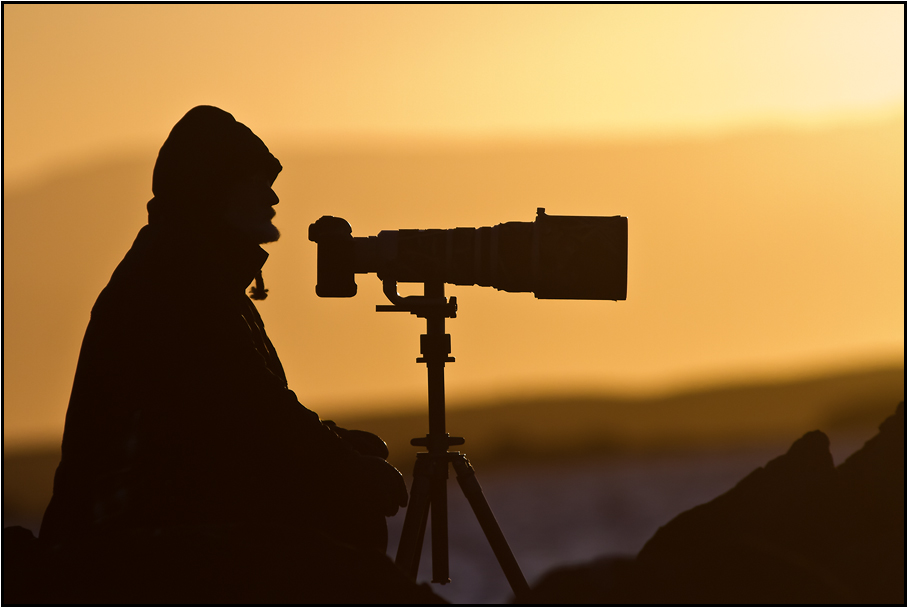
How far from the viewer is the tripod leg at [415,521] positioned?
12.1ft

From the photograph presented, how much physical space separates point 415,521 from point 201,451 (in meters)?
1.07

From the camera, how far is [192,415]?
3053mm

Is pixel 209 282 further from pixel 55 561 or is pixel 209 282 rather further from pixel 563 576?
pixel 563 576

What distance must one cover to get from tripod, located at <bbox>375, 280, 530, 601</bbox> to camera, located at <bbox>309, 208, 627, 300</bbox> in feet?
0.34

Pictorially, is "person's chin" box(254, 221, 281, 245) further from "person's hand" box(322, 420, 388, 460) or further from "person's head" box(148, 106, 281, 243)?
"person's hand" box(322, 420, 388, 460)

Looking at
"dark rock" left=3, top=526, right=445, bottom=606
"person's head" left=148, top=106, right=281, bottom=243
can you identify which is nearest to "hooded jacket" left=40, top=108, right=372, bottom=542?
"person's head" left=148, top=106, right=281, bottom=243

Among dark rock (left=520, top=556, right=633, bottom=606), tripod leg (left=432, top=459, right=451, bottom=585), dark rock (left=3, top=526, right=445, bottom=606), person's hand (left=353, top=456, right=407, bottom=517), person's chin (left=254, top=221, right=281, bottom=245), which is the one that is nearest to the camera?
dark rock (left=3, top=526, right=445, bottom=606)

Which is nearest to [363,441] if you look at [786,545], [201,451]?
[201,451]

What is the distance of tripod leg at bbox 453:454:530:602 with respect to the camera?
371cm

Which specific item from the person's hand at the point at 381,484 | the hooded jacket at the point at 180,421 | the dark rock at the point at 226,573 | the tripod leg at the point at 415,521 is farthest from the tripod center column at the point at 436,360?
the dark rock at the point at 226,573

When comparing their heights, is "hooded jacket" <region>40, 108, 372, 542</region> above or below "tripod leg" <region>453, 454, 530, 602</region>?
above

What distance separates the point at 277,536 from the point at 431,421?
1360 millimetres

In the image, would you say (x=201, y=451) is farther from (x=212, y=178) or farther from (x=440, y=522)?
(x=440, y=522)

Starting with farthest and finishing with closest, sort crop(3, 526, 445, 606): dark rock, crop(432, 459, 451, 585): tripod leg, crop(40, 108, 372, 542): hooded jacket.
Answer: crop(432, 459, 451, 585): tripod leg, crop(40, 108, 372, 542): hooded jacket, crop(3, 526, 445, 606): dark rock
